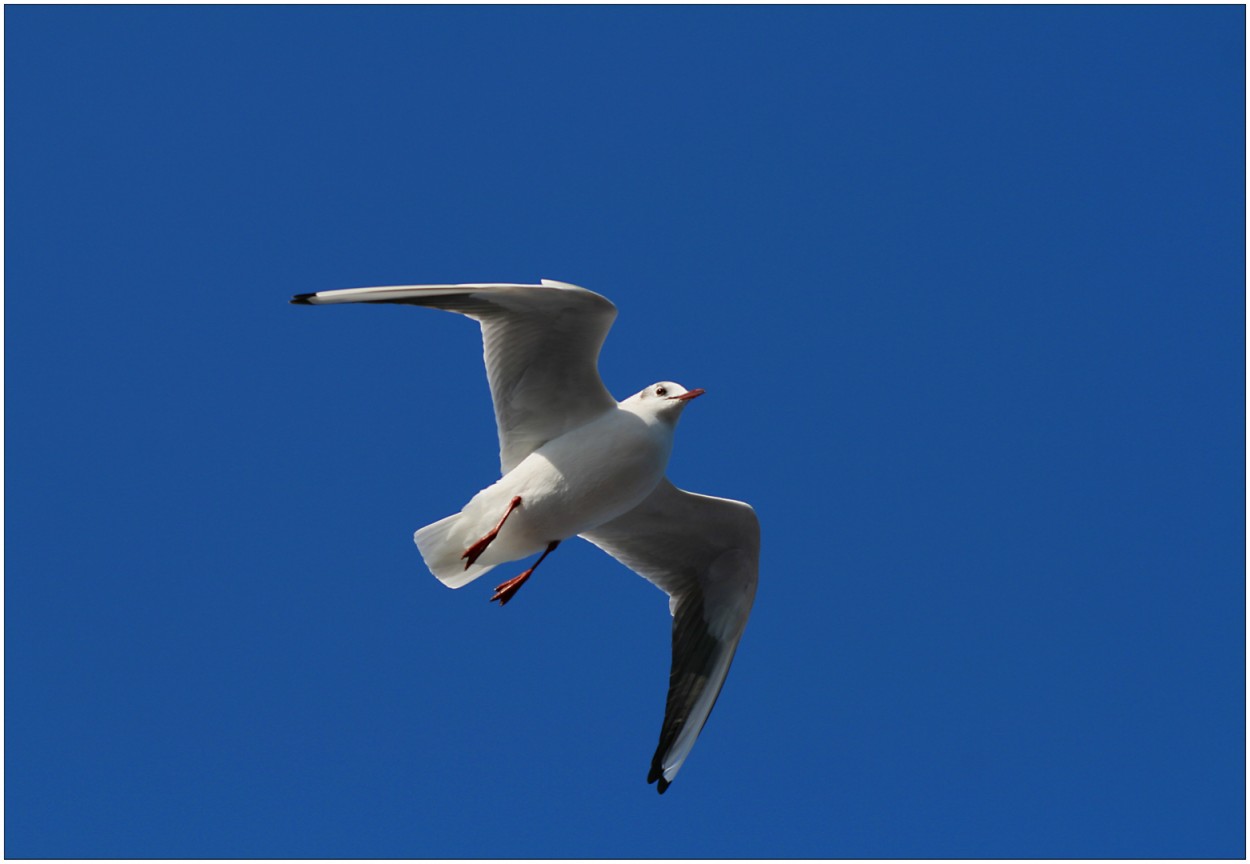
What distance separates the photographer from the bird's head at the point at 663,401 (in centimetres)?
935

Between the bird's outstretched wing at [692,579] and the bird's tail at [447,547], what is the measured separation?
4.38 feet

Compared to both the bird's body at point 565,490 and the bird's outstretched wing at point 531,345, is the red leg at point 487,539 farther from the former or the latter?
the bird's outstretched wing at point 531,345

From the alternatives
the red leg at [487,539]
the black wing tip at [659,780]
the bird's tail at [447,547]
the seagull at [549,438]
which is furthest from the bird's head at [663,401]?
the black wing tip at [659,780]

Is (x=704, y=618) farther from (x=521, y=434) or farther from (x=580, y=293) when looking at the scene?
(x=580, y=293)

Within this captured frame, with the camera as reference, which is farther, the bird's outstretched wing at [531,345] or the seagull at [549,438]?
the seagull at [549,438]

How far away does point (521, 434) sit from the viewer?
9.62 meters

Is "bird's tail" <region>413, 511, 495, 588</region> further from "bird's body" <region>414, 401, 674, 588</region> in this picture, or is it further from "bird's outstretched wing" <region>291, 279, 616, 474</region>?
"bird's outstretched wing" <region>291, 279, 616, 474</region>

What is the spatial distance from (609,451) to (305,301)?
6.72 ft

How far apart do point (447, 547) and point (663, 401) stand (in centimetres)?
164

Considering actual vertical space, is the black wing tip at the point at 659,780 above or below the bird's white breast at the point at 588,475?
below

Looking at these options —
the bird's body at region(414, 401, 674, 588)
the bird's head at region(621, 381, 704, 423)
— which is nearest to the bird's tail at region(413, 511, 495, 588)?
the bird's body at region(414, 401, 674, 588)

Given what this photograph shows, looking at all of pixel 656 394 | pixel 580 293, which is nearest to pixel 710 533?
A: pixel 656 394

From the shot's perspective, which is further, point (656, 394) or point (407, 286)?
point (656, 394)

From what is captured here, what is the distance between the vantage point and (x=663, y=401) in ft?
30.8
